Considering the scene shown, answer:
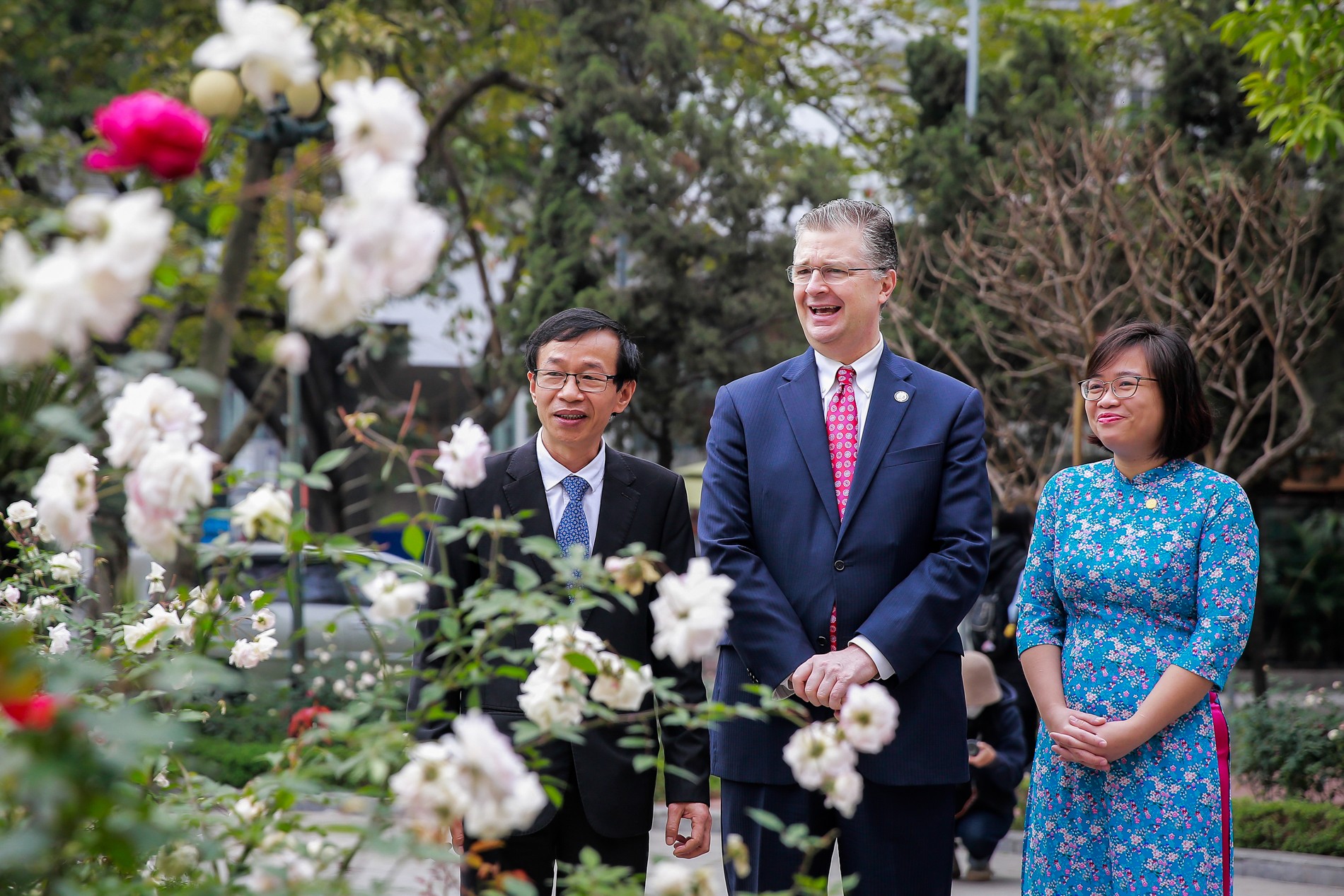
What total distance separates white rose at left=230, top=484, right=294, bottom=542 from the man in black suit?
122cm

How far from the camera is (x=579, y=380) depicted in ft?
10.2

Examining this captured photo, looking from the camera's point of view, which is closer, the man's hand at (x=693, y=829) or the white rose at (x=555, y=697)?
the white rose at (x=555, y=697)

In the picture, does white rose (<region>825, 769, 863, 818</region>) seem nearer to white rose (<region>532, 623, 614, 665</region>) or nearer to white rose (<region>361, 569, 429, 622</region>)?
white rose (<region>532, 623, 614, 665</region>)

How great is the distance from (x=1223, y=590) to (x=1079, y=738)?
474 millimetres

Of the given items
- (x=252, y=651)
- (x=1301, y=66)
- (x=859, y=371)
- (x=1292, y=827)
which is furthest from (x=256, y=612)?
(x=1292, y=827)

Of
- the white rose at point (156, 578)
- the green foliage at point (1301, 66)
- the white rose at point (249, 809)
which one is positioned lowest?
the white rose at point (249, 809)

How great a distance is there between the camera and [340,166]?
1.39 meters

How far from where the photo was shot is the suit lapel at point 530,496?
10.2 feet

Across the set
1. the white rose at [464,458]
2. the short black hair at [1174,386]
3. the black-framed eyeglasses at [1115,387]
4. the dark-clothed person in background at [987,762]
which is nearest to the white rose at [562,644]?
the white rose at [464,458]

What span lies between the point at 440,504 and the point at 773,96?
9210mm

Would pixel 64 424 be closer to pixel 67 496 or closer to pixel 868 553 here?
pixel 67 496

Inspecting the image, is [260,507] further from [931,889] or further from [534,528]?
[931,889]

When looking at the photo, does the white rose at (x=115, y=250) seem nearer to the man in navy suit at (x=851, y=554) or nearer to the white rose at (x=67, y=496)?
the white rose at (x=67, y=496)

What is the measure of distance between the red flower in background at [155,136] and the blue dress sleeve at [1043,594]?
2438 mm
